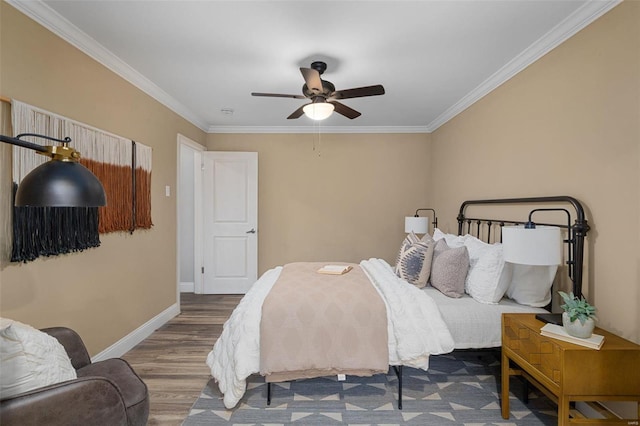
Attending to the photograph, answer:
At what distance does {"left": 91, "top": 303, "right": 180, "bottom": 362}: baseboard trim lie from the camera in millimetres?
2719

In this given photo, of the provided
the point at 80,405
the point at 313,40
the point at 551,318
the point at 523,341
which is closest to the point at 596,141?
the point at 551,318

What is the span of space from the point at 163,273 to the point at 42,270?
1.68 m

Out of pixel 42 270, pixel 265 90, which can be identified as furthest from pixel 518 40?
pixel 42 270

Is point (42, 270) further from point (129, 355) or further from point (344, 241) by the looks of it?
point (344, 241)

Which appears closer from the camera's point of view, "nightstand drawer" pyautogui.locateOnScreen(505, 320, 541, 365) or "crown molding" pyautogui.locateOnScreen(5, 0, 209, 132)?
"nightstand drawer" pyautogui.locateOnScreen(505, 320, 541, 365)

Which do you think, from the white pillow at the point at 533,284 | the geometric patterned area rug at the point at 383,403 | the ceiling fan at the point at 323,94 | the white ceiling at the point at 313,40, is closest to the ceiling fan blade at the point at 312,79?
the ceiling fan at the point at 323,94

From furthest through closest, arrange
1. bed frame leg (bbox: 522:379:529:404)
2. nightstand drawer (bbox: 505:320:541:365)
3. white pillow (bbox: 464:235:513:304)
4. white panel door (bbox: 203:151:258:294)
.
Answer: white panel door (bbox: 203:151:258:294) → white pillow (bbox: 464:235:513:304) → bed frame leg (bbox: 522:379:529:404) → nightstand drawer (bbox: 505:320:541:365)

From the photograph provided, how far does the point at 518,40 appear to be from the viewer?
2381 millimetres

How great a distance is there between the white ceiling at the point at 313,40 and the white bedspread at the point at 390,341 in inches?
76.7

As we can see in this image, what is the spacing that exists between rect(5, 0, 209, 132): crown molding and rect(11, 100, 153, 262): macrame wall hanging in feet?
1.86

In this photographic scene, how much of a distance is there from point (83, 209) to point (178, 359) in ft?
4.96

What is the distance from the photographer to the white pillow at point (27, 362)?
1.16 metres

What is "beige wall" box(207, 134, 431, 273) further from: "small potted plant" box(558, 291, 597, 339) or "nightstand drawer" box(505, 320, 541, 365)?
"small potted plant" box(558, 291, 597, 339)

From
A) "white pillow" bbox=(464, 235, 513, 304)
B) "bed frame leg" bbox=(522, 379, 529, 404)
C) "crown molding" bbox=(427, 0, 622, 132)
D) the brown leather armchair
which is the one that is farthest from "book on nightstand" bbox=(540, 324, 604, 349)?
the brown leather armchair
